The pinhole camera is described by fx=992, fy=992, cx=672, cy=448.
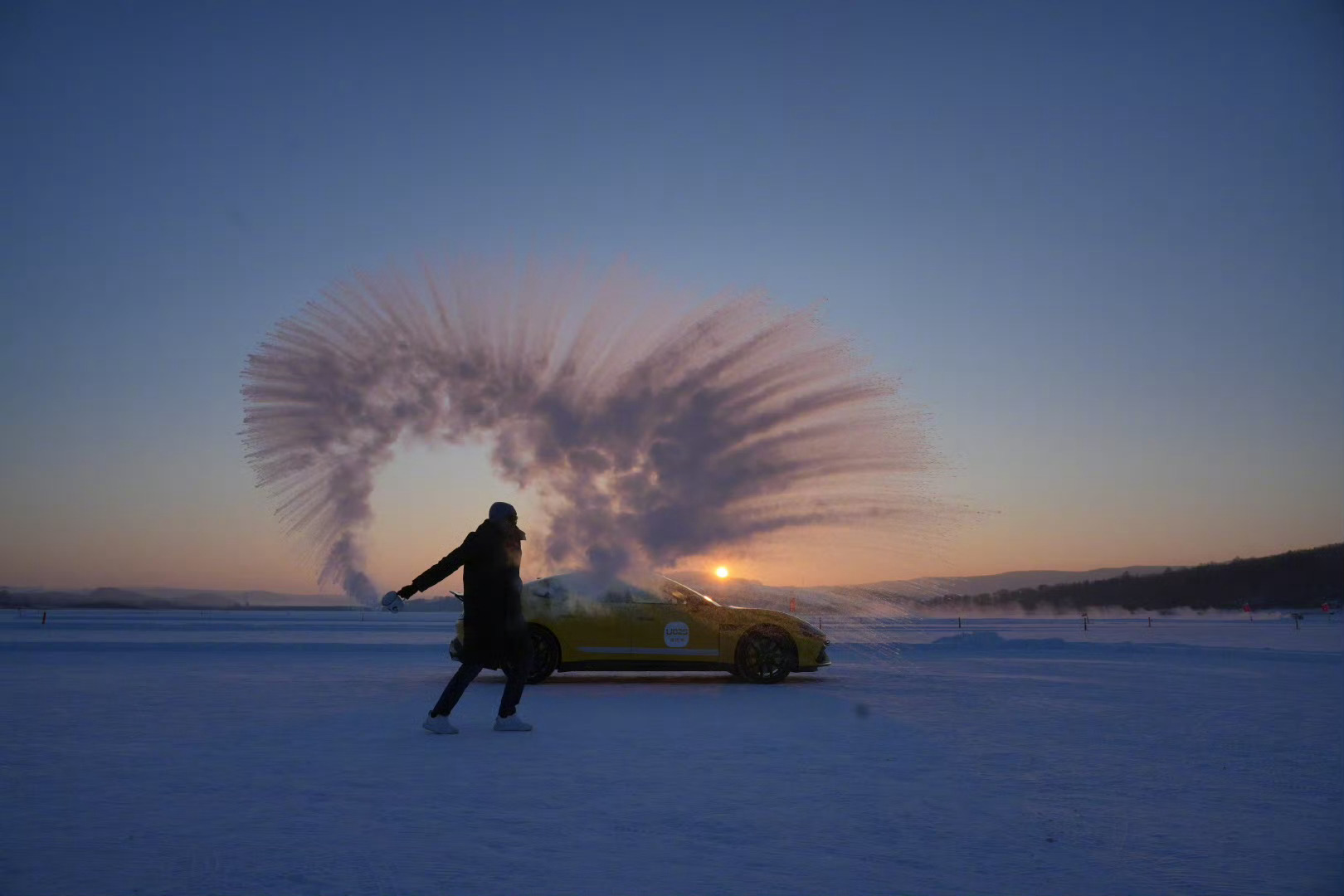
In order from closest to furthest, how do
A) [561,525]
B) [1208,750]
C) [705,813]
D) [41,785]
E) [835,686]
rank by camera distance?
[705,813] → [41,785] → [1208,750] → [835,686] → [561,525]

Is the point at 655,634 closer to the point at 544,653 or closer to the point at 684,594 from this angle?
the point at 684,594

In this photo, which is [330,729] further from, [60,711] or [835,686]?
[835,686]

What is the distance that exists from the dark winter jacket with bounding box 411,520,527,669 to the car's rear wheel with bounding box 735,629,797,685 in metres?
5.29

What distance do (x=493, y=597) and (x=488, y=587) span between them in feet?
0.35

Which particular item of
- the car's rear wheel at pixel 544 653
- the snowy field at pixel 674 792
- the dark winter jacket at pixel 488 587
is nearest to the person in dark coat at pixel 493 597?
the dark winter jacket at pixel 488 587

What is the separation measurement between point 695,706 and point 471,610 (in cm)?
313

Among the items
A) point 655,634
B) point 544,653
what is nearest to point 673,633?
point 655,634

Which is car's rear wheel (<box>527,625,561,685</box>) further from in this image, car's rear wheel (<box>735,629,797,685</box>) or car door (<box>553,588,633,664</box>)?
car's rear wheel (<box>735,629,797,685</box>)

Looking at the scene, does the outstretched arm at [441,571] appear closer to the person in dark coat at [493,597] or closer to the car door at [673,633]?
the person in dark coat at [493,597]

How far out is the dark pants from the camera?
8609 mm

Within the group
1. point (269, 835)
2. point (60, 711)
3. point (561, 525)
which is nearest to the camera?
point (269, 835)

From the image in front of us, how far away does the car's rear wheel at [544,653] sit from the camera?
13.3 meters

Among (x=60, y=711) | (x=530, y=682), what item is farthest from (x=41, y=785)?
(x=530, y=682)

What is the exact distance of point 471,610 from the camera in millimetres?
8977
